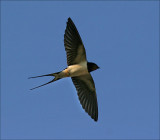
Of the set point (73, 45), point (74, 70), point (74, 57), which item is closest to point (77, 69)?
point (74, 70)

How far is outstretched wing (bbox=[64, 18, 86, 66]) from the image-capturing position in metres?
5.56

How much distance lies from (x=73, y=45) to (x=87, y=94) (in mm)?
1044

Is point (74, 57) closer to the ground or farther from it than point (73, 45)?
closer to the ground

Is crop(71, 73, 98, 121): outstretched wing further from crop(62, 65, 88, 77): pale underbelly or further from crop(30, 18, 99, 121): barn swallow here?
crop(62, 65, 88, 77): pale underbelly

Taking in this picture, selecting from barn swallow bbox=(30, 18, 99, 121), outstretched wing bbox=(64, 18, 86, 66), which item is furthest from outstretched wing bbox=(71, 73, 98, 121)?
outstretched wing bbox=(64, 18, 86, 66)

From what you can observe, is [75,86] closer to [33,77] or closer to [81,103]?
[81,103]

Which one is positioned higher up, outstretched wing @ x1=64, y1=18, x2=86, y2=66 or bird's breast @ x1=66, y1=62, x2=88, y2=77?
outstretched wing @ x1=64, y1=18, x2=86, y2=66

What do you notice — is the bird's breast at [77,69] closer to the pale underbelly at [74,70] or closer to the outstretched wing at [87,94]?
the pale underbelly at [74,70]

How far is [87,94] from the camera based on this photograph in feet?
20.6

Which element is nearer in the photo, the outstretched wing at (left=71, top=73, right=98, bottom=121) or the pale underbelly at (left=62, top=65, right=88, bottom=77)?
the pale underbelly at (left=62, top=65, right=88, bottom=77)

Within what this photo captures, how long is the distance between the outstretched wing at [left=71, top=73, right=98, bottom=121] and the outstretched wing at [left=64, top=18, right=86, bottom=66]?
55cm

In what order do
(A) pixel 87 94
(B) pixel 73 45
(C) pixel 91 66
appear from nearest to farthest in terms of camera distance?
1. (B) pixel 73 45
2. (C) pixel 91 66
3. (A) pixel 87 94

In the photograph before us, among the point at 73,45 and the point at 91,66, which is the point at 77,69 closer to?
the point at 91,66

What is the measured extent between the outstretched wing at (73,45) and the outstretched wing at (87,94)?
1.81 feet
